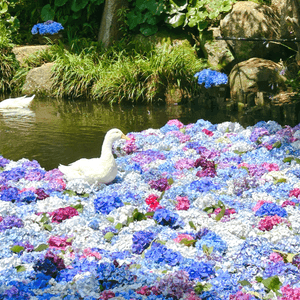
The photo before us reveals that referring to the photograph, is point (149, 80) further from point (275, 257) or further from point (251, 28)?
point (275, 257)

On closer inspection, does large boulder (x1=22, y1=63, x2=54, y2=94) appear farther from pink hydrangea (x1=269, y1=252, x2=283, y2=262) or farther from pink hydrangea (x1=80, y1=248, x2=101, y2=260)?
pink hydrangea (x1=269, y1=252, x2=283, y2=262)

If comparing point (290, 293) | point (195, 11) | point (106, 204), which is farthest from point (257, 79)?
point (290, 293)

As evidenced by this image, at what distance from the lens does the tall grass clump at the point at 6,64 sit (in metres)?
10.7

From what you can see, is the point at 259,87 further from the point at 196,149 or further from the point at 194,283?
the point at 194,283

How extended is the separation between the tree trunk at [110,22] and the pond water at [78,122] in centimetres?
247

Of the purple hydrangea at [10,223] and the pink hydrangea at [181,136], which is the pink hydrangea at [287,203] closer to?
the purple hydrangea at [10,223]

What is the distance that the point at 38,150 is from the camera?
530 cm

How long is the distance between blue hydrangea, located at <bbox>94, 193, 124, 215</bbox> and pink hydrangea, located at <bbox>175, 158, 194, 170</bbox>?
3.57 feet

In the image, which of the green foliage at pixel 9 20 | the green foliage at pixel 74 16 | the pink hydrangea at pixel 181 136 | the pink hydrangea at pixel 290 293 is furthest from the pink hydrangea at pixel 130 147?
the green foliage at pixel 9 20

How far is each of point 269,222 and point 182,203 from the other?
682 millimetres

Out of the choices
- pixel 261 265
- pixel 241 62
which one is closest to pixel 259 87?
pixel 241 62

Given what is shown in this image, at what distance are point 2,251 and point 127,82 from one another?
6.31 metres

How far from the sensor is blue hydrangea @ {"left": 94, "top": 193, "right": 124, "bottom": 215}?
10.3 feet

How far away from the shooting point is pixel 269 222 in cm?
280
